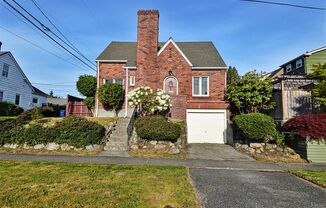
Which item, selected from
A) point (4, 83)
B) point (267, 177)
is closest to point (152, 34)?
point (267, 177)

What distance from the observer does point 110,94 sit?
19531 millimetres

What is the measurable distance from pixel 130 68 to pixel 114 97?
299 cm

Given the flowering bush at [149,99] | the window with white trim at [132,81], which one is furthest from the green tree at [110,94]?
the flowering bush at [149,99]

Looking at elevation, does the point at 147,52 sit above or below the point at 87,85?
above

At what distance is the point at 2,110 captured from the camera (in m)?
22.7

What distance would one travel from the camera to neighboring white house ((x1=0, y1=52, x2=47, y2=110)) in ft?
83.6

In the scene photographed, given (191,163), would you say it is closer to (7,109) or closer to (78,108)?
(78,108)

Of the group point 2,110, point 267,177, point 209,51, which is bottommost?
point 267,177

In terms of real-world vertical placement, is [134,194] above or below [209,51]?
below

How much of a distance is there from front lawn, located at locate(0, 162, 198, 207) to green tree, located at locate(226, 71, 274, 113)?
10.3m

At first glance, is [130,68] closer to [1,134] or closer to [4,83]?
[1,134]

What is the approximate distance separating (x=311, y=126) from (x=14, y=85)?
2960 cm

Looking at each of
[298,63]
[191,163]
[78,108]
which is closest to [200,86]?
[191,163]

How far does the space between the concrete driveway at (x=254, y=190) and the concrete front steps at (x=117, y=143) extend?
16.1 feet
